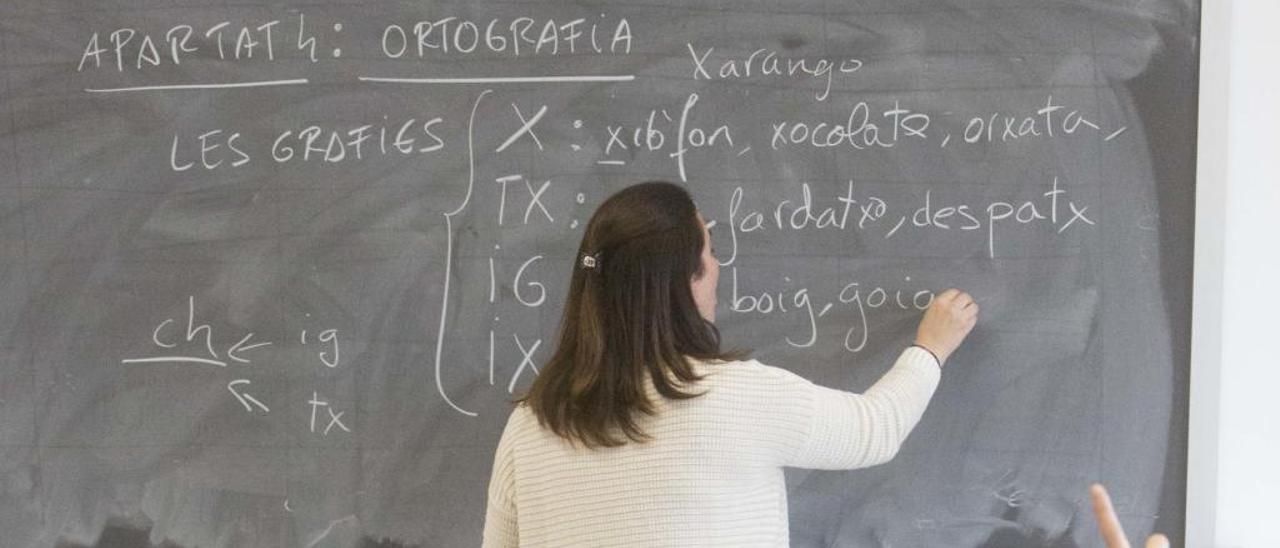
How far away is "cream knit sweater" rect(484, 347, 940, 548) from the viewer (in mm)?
1593

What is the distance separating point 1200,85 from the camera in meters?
2.00

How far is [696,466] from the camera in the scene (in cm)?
160

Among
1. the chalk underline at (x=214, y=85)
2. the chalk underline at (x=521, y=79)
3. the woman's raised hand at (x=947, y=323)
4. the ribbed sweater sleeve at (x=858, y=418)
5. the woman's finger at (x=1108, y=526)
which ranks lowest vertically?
the woman's finger at (x=1108, y=526)

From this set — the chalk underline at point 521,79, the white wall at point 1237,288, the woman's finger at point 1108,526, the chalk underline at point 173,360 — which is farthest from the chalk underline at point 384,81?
the woman's finger at point 1108,526

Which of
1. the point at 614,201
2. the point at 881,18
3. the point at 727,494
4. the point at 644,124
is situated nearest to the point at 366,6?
the point at 644,124

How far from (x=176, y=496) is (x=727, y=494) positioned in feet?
3.57

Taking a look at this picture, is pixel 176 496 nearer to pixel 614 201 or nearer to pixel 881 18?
pixel 614 201

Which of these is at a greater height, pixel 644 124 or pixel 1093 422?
pixel 644 124

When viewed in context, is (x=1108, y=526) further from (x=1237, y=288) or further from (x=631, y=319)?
(x=1237, y=288)

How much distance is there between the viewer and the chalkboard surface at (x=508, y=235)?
6.66ft

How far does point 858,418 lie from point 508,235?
716 mm

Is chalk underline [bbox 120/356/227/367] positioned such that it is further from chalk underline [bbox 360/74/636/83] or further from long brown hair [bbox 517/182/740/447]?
long brown hair [bbox 517/182/740/447]

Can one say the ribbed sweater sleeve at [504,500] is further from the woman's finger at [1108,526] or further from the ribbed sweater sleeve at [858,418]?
the woman's finger at [1108,526]

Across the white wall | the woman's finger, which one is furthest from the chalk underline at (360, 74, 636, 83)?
the woman's finger
